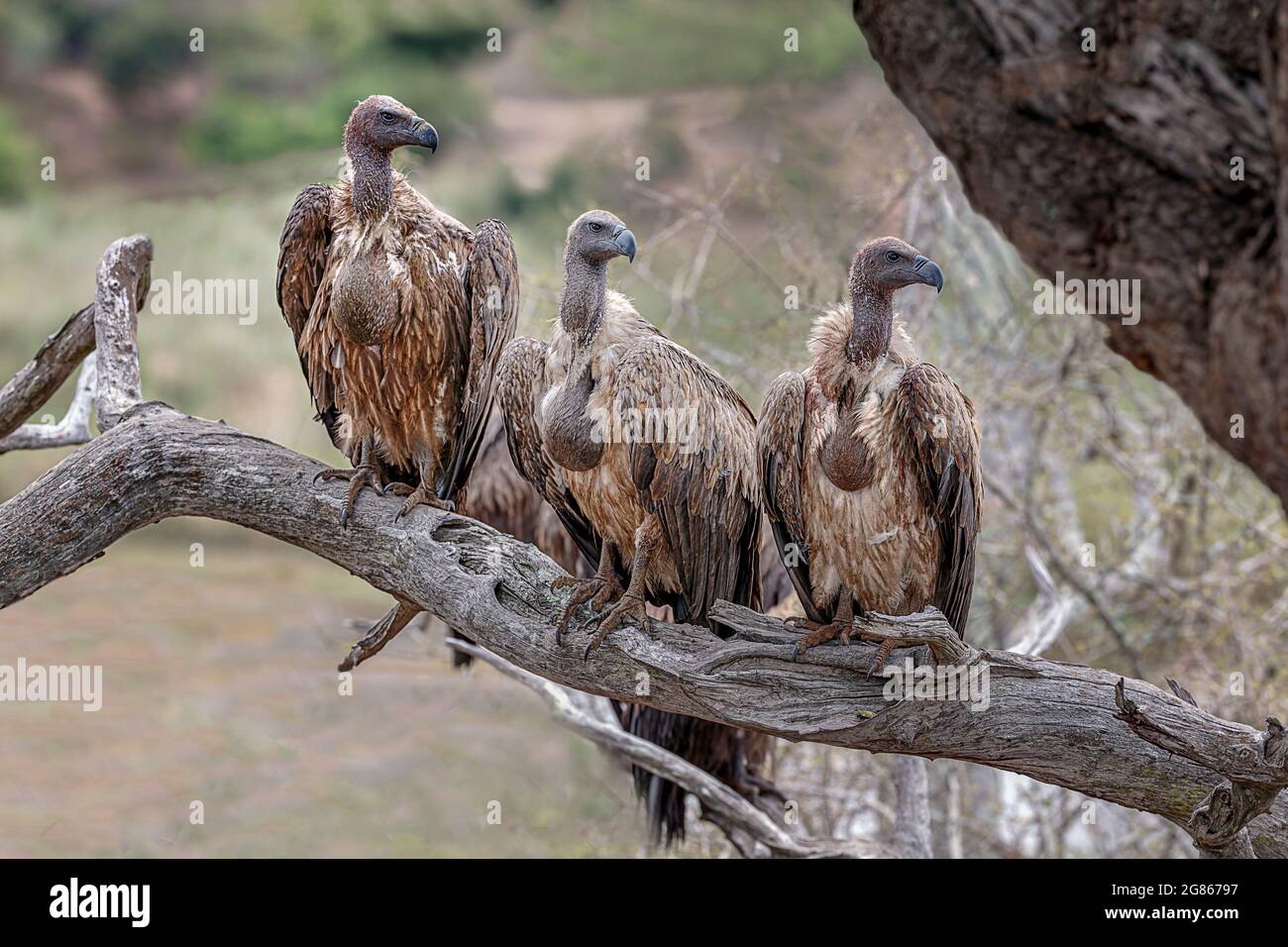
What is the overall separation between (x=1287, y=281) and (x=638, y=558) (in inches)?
92.2

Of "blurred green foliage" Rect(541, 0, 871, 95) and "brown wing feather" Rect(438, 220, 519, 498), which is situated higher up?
"blurred green foliage" Rect(541, 0, 871, 95)

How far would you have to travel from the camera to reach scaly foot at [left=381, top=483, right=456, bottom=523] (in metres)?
4.01

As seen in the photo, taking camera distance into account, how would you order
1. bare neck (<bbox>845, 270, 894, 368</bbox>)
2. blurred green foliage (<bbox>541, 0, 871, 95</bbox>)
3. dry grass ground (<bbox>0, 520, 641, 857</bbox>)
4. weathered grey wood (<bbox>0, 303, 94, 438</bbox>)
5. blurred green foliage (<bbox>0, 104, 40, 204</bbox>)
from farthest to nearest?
blurred green foliage (<bbox>0, 104, 40, 204</bbox>)
blurred green foliage (<bbox>541, 0, 871, 95</bbox>)
dry grass ground (<bbox>0, 520, 641, 857</bbox>)
weathered grey wood (<bbox>0, 303, 94, 438</bbox>)
bare neck (<bbox>845, 270, 894, 368</bbox>)

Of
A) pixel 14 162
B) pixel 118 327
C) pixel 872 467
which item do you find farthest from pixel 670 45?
pixel 872 467

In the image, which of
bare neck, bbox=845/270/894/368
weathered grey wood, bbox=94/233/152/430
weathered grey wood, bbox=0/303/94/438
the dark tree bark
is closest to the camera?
the dark tree bark

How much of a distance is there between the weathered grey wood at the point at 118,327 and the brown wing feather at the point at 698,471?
1741 millimetres

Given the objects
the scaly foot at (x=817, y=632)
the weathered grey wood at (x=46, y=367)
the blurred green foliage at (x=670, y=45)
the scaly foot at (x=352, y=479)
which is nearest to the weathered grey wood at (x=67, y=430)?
the weathered grey wood at (x=46, y=367)

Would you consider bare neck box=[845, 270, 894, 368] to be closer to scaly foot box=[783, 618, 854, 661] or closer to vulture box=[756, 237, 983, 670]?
vulture box=[756, 237, 983, 670]

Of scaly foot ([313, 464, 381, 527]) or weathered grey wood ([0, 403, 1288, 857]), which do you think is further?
scaly foot ([313, 464, 381, 527])

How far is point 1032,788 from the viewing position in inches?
300

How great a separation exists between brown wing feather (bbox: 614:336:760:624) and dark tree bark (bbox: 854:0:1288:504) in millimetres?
1650

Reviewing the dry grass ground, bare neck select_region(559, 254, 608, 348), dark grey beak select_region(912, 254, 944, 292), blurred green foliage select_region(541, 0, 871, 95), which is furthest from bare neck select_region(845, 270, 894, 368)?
blurred green foliage select_region(541, 0, 871, 95)

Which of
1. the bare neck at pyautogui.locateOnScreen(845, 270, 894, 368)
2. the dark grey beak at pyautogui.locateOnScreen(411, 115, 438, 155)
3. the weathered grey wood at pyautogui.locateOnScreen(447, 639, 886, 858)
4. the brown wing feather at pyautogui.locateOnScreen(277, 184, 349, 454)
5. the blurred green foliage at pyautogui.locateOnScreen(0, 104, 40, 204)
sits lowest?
the weathered grey wood at pyautogui.locateOnScreen(447, 639, 886, 858)
